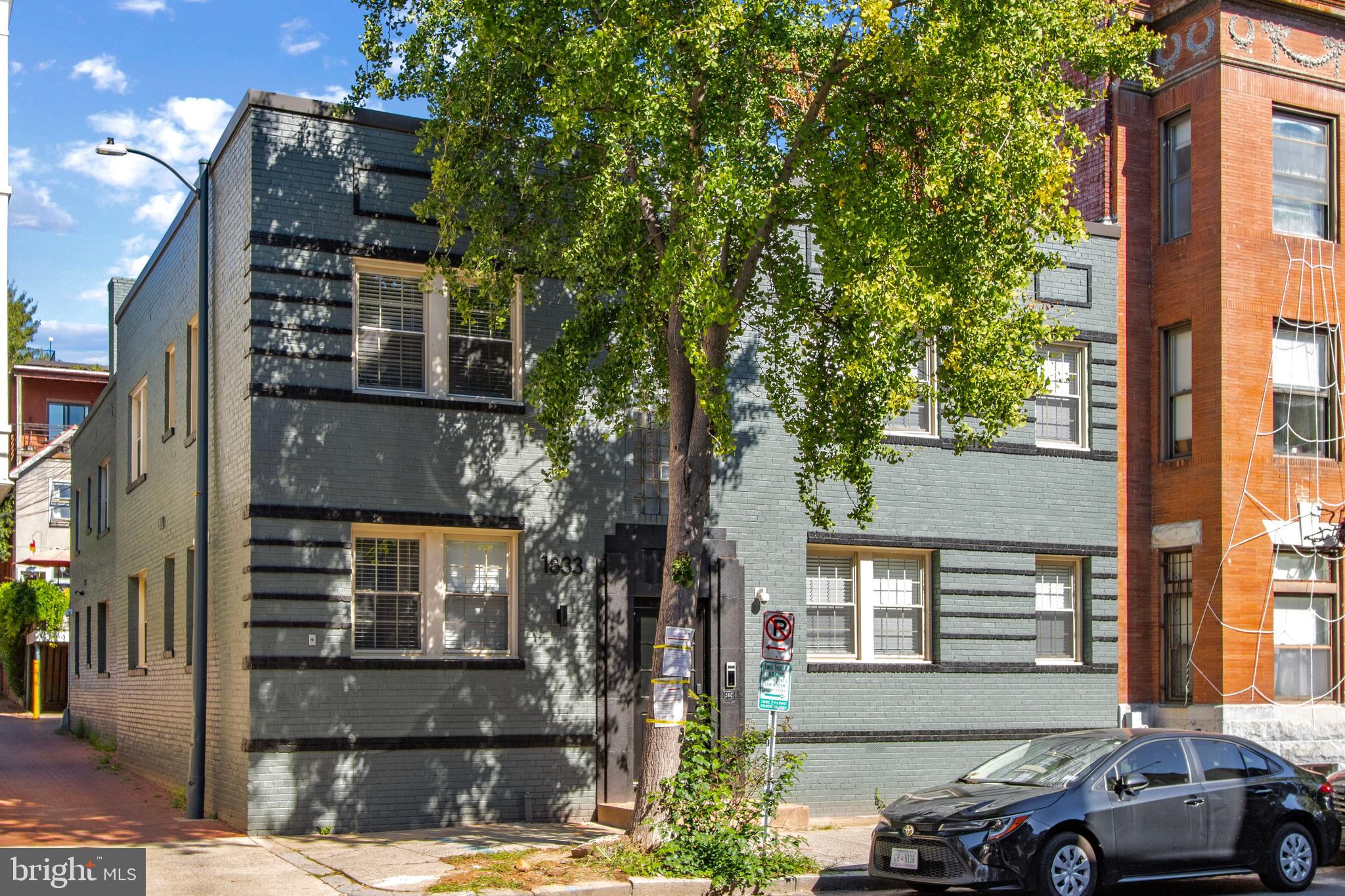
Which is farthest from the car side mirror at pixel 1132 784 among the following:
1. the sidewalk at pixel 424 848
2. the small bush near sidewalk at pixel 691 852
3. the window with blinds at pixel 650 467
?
the window with blinds at pixel 650 467

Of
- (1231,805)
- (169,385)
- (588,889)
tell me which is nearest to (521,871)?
(588,889)

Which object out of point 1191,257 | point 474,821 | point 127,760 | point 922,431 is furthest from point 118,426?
point 1191,257

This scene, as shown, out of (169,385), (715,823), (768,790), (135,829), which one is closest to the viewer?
(715,823)

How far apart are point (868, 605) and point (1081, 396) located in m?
4.46

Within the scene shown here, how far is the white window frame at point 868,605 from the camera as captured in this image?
1772 centimetres

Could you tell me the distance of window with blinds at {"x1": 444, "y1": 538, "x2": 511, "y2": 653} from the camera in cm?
1586

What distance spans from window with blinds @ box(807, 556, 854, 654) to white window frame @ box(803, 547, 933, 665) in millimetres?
52

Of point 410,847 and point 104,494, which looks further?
point 104,494

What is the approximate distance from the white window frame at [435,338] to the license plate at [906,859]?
686 centimetres

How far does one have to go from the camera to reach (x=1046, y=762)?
493 inches

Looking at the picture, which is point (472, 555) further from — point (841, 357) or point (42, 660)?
point (42, 660)

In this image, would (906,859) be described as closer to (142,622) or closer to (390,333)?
(390,333)

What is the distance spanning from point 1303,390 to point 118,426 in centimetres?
1939

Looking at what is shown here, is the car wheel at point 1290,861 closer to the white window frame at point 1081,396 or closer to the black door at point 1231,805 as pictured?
the black door at point 1231,805
